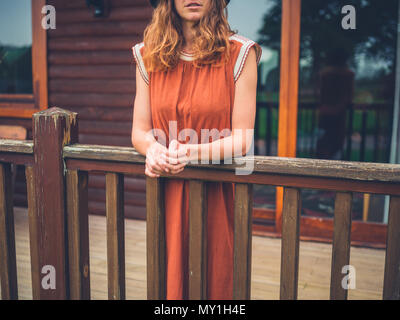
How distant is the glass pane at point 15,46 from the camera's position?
4344mm

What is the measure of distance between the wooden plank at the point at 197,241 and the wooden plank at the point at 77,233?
1.53ft

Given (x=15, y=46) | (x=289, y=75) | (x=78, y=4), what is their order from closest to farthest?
(x=289, y=75), (x=78, y=4), (x=15, y=46)

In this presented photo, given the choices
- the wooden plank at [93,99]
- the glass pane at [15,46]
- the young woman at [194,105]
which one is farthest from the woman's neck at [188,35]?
the glass pane at [15,46]

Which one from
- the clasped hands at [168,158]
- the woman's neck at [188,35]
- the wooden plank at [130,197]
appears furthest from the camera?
the wooden plank at [130,197]

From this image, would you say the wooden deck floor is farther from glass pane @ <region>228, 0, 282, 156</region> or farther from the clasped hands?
glass pane @ <region>228, 0, 282, 156</region>

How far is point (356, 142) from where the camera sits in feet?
29.4

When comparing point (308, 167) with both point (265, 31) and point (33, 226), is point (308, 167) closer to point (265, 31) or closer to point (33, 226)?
point (33, 226)

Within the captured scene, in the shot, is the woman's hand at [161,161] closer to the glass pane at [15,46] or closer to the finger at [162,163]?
the finger at [162,163]

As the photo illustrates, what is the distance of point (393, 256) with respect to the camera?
4.10 ft

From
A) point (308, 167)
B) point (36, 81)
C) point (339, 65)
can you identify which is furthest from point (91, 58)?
point (339, 65)

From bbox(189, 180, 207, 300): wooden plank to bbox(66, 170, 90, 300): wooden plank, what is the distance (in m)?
0.47

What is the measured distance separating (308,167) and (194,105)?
1.53ft

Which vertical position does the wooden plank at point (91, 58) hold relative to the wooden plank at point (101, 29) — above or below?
below
